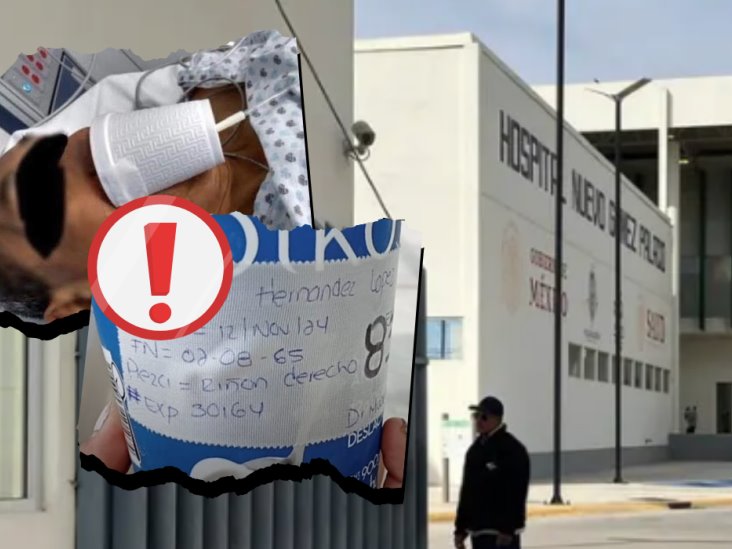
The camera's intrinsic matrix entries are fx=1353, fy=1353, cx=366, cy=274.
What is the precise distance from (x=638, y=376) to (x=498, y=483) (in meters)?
39.3

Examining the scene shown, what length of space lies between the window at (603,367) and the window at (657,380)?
974cm

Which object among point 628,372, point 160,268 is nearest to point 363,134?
point 160,268

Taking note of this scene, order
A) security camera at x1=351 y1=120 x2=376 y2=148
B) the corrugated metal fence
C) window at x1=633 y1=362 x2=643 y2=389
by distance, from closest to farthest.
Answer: the corrugated metal fence
security camera at x1=351 y1=120 x2=376 y2=148
window at x1=633 y1=362 x2=643 y2=389

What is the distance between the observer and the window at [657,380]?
163 feet

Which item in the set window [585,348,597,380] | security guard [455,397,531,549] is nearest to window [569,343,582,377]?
window [585,348,597,380]

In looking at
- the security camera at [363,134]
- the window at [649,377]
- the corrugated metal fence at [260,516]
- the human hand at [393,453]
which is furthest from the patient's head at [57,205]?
the window at [649,377]

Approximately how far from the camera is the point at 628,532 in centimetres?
2050

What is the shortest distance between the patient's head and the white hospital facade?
18921mm

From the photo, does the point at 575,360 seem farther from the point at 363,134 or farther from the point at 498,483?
the point at 363,134

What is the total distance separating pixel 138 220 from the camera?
239 centimetres

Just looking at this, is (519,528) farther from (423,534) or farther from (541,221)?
(541,221)

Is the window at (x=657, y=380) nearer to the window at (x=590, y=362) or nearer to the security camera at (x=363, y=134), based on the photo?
the window at (x=590, y=362)

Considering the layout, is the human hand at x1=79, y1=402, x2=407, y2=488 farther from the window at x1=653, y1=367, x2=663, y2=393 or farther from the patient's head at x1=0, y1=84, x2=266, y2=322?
the window at x1=653, y1=367, x2=663, y2=393

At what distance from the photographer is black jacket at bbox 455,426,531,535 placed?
7.87 meters
